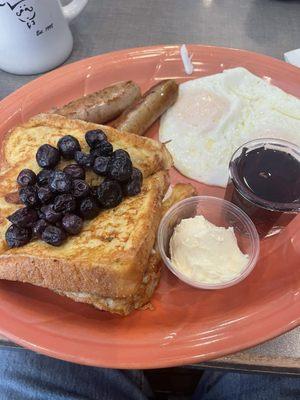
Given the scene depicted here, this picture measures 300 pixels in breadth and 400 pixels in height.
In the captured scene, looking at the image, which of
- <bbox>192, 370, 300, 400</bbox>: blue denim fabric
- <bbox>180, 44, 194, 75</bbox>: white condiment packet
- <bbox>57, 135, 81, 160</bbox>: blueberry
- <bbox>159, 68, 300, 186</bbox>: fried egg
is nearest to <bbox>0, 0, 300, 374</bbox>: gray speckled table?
<bbox>180, 44, 194, 75</bbox>: white condiment packet

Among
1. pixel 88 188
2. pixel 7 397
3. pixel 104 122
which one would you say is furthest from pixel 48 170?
pixel 7 397

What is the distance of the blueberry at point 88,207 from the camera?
4.34 ft

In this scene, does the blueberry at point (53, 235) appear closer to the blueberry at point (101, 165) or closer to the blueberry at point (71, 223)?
the blueberry at point (71, 223)

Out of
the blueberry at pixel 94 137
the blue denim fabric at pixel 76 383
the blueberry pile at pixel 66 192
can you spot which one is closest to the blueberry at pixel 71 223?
the blueberry pile at pixel 66 192

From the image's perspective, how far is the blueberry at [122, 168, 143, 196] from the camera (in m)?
1.41

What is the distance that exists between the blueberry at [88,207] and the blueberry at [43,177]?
157mm

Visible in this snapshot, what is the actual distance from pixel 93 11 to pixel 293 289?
234cm

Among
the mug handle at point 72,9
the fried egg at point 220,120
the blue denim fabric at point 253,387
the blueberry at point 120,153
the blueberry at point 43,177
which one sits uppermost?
the mug handle at point 72,9

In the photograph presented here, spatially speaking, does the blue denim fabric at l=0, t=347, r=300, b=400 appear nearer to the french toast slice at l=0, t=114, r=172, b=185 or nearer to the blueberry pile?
the blueberry pile

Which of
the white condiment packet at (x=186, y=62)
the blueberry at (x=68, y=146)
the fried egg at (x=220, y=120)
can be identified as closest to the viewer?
the blueberry at (x=68, y=146)

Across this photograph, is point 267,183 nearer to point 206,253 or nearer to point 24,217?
point 206,253

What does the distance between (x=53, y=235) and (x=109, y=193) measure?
8.9 inches

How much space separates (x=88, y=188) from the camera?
1.33 m

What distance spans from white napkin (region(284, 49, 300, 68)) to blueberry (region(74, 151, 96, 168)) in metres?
1.40
